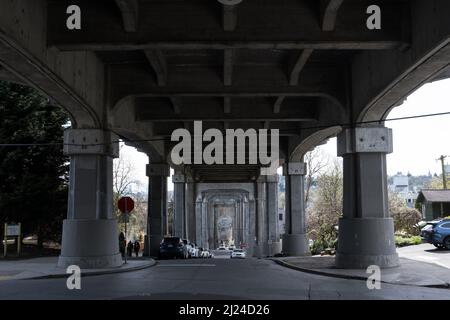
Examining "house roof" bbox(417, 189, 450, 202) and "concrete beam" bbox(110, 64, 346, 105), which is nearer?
"concrete beam" bbox(110, 64, 346, 105)

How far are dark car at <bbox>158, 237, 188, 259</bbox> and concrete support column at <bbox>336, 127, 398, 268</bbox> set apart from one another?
15.2m

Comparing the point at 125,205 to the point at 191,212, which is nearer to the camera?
the point at 125,205

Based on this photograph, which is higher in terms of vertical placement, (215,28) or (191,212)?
(215,28)

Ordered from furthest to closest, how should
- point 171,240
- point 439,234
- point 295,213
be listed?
1. point 295,213
2. point 171,240
3. point 439,234

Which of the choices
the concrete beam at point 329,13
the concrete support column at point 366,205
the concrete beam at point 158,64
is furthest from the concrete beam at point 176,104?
the concrete beam at point 329,13

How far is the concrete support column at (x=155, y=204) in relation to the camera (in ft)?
120

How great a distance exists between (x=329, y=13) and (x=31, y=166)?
2350cm

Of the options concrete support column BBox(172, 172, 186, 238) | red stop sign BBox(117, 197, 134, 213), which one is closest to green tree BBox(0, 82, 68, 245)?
red stop sign BBox(117, 197, 134, 213)

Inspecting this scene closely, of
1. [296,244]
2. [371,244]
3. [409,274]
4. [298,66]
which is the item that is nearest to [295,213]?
[296,244]

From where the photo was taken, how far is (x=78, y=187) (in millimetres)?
20359

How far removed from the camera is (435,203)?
46719mm

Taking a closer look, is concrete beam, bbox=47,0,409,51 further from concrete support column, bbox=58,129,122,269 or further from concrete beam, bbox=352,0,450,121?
concrete support column, bbox=58,129,122,269

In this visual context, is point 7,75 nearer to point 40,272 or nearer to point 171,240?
→ point 40,272

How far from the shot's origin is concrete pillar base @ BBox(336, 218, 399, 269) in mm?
18922
